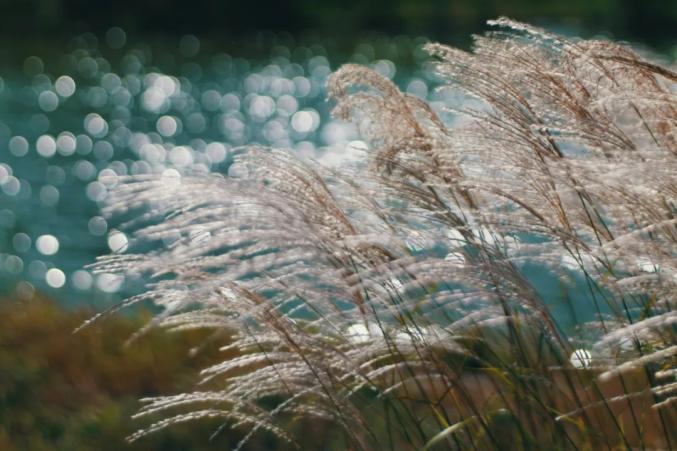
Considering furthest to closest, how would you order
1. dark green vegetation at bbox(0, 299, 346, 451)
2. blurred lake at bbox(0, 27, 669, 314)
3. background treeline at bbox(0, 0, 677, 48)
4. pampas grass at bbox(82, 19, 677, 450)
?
1. background treeline at bbox(0, 0, 677, 48)
2. blurred lake at bbox(0, 27, 669, 314)
3. dark green vegetation at bbox(0, 299, 346, 451)
4. pampas grass at bbox(82, 19, 677, 450)

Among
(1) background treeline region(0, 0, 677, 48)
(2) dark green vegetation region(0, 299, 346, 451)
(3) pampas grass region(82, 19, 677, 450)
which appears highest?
(1) background treeline region(0, 0, 677, 48)

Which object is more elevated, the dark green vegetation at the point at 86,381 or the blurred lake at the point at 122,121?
the blurred lake at the point at 122,121

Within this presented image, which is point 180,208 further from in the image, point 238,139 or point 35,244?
point 238,139

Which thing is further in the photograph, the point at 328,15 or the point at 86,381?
the point at 328,15

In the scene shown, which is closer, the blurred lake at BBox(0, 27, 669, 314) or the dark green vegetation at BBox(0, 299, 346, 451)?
the dark green vegetation at BBox(0, 299, 346, 451)

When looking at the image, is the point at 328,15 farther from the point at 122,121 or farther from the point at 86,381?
the point at 86,381

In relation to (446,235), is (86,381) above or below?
below

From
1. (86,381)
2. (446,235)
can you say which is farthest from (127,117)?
(446,235)

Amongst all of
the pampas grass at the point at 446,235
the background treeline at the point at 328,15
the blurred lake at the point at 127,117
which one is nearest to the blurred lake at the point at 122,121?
the blurred lake at the point at 127,117

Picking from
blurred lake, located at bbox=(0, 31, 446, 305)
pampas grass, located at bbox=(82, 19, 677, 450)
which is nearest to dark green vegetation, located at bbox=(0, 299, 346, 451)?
pampas grass, located at bbox=(82, 19, 677, 450)

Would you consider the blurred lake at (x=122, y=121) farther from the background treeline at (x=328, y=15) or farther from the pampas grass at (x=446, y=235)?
the pampas grass at (x=446, y=235)

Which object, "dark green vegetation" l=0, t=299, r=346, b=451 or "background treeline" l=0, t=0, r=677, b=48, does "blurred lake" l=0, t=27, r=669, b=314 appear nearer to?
"background treeline" l=0, t=0, r=677, b=48

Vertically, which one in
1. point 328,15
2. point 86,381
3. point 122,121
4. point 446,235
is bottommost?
point 86,381
